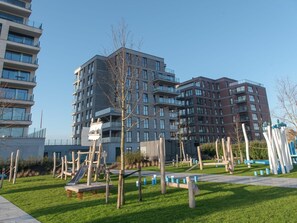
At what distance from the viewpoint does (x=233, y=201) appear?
6.45 meters

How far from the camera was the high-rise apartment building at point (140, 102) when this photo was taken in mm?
45469

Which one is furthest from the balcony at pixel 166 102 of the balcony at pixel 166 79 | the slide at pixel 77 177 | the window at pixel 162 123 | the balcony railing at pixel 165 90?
the slide at pixel 77 177

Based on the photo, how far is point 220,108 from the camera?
71500 millimetres

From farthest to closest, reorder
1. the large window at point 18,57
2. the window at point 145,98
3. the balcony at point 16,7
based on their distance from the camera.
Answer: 1. the window at point 145,98
2. the balcony at point 16,7
3. the large window at point 18,57

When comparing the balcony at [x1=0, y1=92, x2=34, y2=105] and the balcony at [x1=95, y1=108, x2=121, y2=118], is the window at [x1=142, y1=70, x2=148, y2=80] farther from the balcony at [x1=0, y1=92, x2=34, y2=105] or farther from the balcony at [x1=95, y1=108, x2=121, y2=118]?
the balcony at [x1=0, y1=92, x2=34, y2=105]

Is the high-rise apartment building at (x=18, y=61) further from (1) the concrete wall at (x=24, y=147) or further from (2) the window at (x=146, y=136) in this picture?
(2) the window at (x=146, y=136)

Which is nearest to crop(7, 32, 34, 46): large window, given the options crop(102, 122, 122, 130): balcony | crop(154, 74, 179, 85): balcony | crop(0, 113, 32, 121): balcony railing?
crop(0, 113, 32, 121): balcony railing

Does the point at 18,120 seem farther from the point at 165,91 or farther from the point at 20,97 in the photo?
the point at 165,91

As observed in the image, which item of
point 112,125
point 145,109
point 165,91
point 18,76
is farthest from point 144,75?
point 18,76

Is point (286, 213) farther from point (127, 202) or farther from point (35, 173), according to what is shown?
point (35, 173)

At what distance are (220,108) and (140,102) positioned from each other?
1340 inches

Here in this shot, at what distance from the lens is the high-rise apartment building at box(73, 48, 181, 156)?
A: 45469 mm

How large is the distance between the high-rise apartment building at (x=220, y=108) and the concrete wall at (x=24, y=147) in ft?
138

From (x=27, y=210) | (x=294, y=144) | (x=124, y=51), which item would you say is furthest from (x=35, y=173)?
(x=294, y=144)
